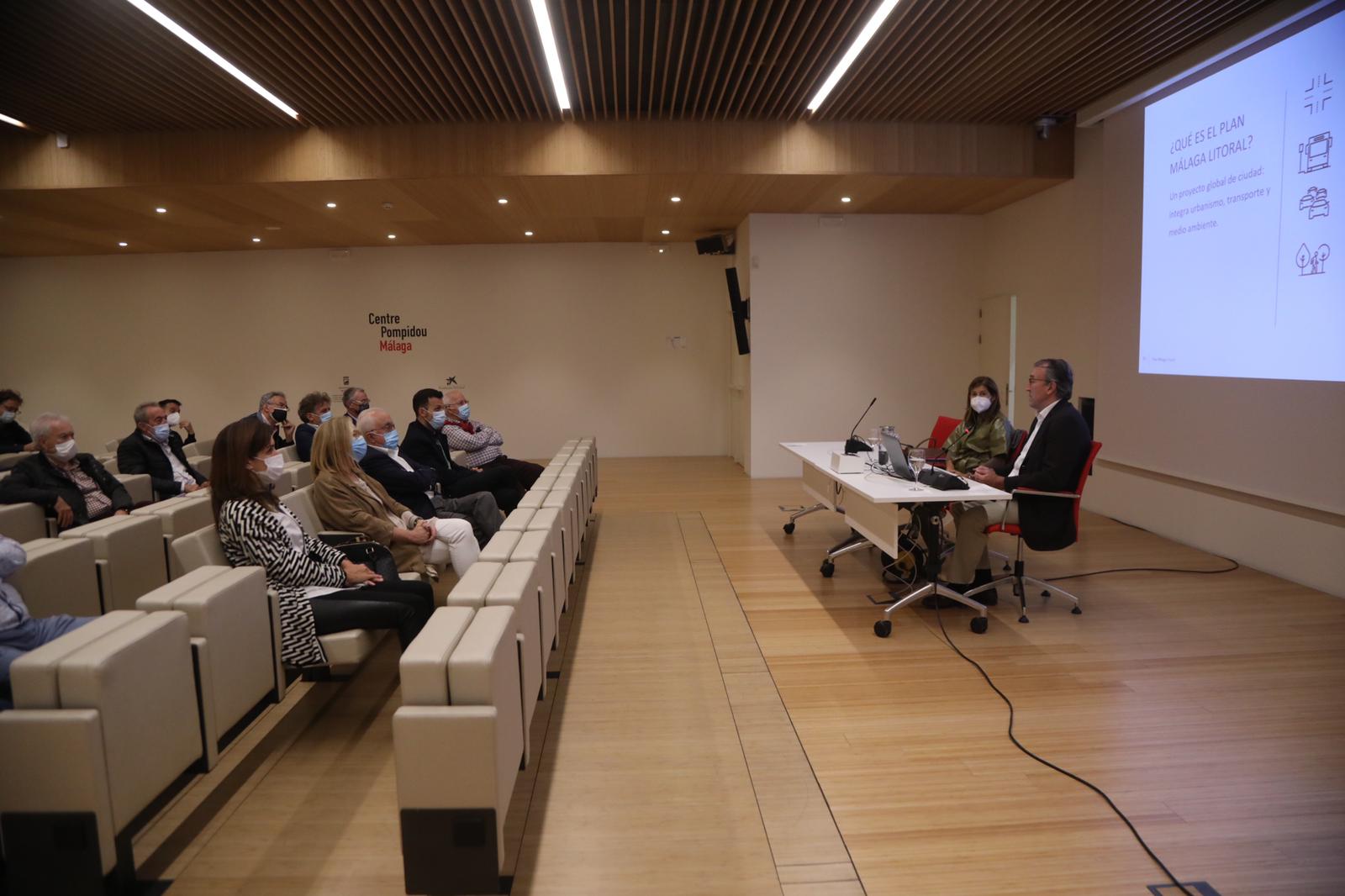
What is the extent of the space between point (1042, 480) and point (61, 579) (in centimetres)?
491

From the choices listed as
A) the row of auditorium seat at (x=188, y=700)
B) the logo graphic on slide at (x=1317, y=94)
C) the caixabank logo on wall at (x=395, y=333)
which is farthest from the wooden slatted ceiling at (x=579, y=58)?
the caixabank logo on wall at (x=395, y=333)

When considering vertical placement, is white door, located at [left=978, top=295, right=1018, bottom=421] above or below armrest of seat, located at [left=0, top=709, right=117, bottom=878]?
above

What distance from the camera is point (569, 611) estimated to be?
193 inches

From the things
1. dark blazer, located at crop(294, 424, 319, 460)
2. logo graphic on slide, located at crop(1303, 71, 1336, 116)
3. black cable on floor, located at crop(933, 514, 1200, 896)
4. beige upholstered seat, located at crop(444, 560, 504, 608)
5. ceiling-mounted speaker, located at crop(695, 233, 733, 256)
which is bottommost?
black cable on floor, located at crop(933, 514, 1200, 896)

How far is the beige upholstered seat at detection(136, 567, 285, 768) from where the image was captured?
8.54 ft

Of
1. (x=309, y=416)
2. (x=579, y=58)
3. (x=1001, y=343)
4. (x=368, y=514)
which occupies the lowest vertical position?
(x=368, y=514)

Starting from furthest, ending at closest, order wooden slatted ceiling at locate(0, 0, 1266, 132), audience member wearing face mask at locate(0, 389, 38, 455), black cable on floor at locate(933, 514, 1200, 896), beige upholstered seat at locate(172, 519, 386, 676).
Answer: audience member wearing face mask at locate(0, 389, 38, 455) < wooden slatted ceiling at locate(0, 0, 1266, 132) < beige upholstered seat at locate(172, 519, 386, 676) < black cable on floor at locate(933, 514, 1200, 896)

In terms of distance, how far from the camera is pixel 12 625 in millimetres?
2627

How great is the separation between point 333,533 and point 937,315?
323 inches

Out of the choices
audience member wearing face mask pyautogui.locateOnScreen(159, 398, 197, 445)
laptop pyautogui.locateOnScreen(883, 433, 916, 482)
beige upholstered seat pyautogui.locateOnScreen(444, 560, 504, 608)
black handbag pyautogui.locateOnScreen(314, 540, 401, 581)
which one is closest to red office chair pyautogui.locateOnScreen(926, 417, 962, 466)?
laptop pyautogui.locateOnScreen(883, 433, 916, 482)

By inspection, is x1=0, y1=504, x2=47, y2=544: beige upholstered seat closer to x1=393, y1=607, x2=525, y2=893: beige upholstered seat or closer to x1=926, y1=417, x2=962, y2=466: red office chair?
x1=393, y1=607, x2=525, y2=893: beige upholstered seat

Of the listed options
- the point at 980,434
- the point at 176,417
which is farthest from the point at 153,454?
the point at 980,434

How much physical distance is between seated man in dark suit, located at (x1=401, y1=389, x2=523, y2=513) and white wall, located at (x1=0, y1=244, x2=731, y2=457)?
214 inches

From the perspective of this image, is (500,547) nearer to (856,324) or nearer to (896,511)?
(896,511)
